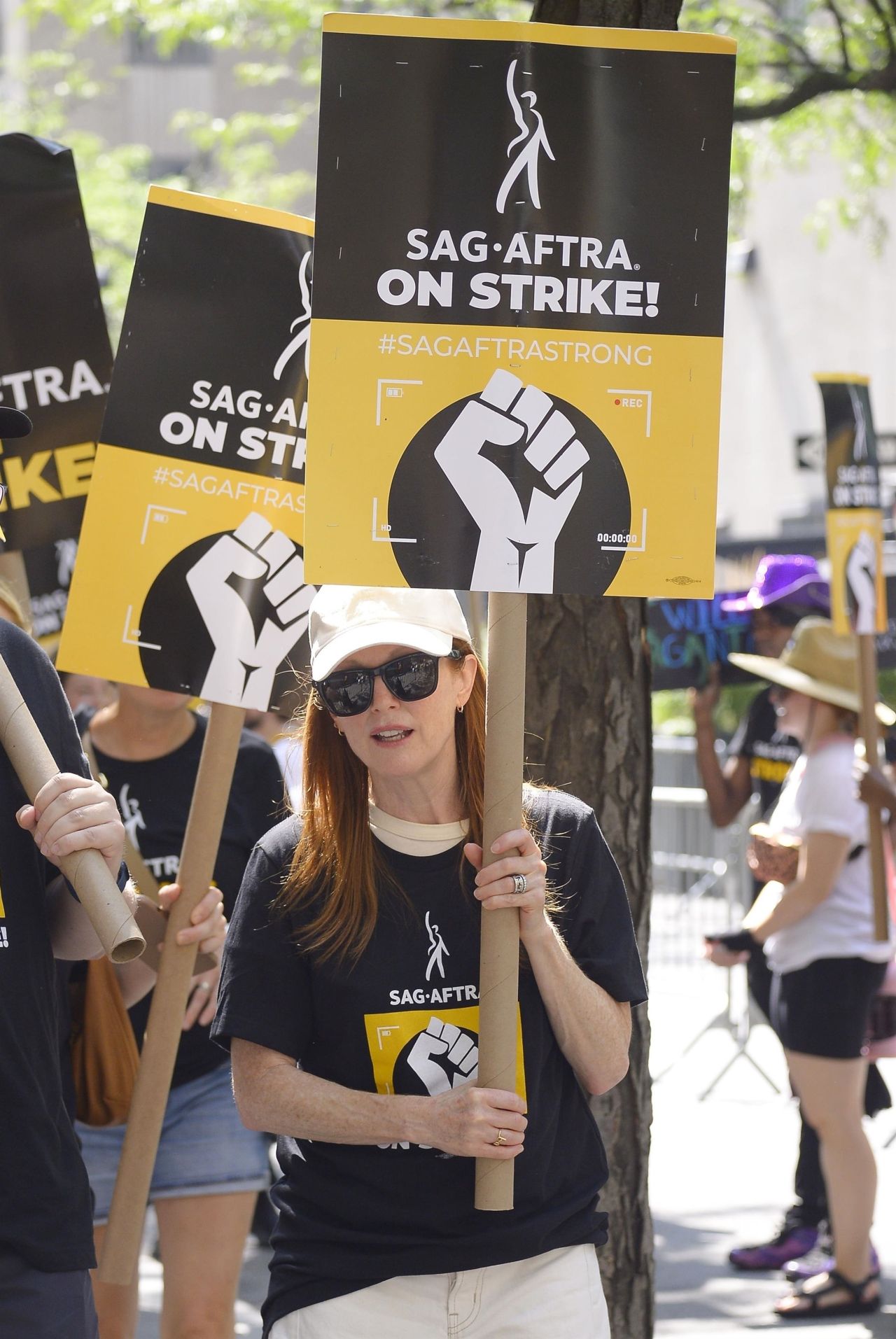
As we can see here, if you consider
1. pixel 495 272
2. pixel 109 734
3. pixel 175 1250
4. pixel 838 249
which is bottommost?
pixel 175 1250

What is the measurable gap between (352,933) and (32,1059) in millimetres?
→ 505

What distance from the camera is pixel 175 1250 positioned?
3828mm

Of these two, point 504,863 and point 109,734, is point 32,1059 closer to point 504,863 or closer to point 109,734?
point 504,863

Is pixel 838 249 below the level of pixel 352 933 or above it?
above

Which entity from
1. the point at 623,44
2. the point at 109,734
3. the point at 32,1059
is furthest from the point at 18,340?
the point at 32,1059

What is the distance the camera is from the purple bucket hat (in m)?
7.38

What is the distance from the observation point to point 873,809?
5895 millimetres

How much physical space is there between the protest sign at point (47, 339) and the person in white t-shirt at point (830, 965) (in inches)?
109

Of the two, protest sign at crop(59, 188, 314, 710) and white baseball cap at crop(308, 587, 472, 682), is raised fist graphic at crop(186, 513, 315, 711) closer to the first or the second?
protest sign at crop(59, 188, 314, 710)

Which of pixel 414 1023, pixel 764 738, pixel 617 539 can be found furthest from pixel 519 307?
pixel 764 738

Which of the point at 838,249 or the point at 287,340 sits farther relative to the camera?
the point at 838,249

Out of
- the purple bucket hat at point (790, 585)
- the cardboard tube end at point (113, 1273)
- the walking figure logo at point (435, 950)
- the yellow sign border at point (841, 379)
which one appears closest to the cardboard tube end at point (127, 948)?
the walking figure logo at point (435, 950)

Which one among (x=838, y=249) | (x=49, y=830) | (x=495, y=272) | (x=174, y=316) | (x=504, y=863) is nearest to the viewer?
(x=49, y=830)

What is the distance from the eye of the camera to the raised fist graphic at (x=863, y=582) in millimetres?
6328
